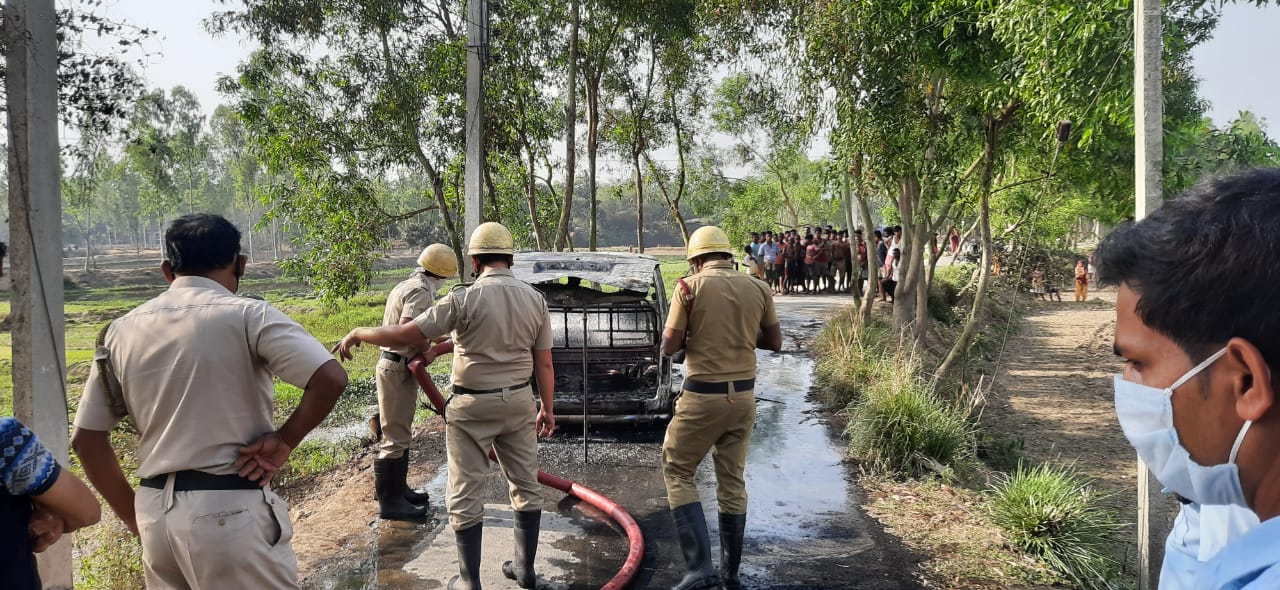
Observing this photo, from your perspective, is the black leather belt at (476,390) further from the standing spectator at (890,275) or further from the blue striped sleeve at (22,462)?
the standing spectator at (890,275)

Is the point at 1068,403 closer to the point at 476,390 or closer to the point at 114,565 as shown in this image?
the point at 476,390

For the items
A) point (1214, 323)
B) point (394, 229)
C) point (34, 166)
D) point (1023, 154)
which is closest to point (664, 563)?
point (34, 166)

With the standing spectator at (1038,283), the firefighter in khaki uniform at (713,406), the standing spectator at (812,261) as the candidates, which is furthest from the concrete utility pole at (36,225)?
the standing spectator at (1038,283)

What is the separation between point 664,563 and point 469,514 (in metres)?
1.30

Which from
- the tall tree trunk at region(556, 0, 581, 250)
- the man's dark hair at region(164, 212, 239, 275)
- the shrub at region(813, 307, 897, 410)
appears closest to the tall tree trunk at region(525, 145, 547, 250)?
the tall tree trunk at region(556, 0, 581, 250)

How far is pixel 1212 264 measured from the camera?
1015 mm

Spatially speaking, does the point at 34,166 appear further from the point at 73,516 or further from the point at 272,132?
the point at 272,132

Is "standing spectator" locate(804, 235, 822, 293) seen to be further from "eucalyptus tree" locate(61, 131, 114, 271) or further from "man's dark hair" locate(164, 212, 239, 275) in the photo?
"man's dark hair" locate(164, 212, 239, 275)

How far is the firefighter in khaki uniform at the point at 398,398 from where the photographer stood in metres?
5.32

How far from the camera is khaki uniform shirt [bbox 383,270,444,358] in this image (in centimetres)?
520

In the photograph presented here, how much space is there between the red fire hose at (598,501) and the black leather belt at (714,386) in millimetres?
1022

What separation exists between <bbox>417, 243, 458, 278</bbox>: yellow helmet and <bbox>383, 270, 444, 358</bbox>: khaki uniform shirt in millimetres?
77

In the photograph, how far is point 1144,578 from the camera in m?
4.39

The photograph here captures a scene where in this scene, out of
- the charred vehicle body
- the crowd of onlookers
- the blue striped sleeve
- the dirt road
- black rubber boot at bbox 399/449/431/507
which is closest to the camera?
the blue striped sleeve
